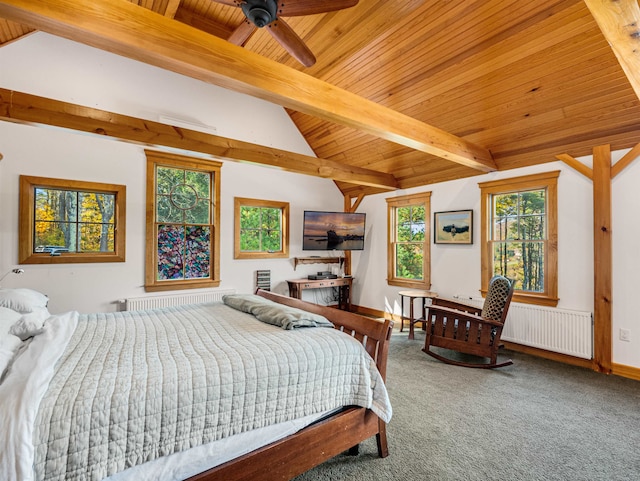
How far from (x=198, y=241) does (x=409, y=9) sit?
3.92 metres

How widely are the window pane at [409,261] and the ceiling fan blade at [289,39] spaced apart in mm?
3665

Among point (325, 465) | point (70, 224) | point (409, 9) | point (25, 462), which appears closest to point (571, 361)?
point (325, 465)

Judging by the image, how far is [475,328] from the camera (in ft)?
10.9

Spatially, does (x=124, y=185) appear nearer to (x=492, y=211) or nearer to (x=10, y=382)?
(x=10, y=382)

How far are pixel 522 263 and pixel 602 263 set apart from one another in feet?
2.77

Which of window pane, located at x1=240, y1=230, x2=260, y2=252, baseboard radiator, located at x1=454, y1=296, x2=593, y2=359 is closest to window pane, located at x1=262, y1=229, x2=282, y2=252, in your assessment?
window pane, located at x1=240, y1=230, x2=260, y2=252

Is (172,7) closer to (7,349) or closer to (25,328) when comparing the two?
(25,328)

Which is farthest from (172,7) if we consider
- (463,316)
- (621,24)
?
(463,316)

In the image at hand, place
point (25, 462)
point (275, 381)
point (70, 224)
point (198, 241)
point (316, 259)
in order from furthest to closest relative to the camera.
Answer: point (316, 259) → point (198, 241) → point (70, 224) → point (275, 381) → point (25, 462)

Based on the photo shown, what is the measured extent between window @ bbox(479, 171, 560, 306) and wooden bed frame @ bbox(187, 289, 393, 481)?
9.82 feet

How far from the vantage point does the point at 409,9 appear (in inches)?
109

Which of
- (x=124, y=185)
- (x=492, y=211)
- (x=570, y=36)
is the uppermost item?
(x=570, y=36)

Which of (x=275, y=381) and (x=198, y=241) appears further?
(x=198, y=241)

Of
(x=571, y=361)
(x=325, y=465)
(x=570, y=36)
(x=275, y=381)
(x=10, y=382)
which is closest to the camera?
(x=10, y=382)
